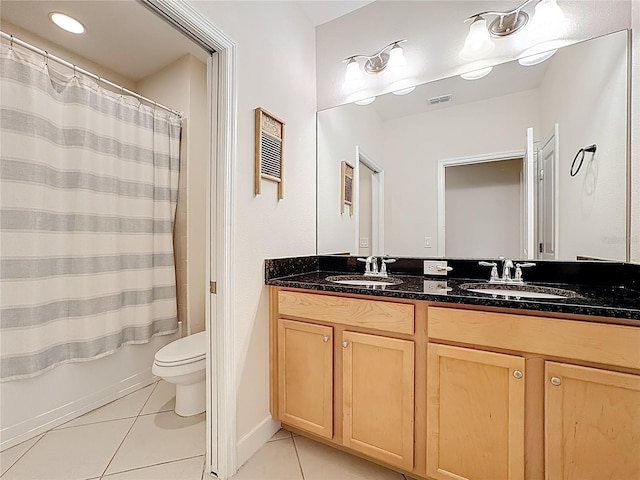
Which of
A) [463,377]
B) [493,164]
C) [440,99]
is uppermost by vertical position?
[440,99]

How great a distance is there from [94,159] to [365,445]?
91.9 inches

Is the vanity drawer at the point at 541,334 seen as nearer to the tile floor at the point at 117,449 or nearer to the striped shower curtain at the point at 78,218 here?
the tile floor at the point at 117,449

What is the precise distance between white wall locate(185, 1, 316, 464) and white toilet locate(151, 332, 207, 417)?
0.46 meters

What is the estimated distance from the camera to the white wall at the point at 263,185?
139 centimetres

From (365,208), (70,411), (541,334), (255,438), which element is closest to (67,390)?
(70,411)

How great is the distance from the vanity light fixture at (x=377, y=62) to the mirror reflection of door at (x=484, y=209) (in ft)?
2.44

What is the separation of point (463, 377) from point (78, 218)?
2313mm

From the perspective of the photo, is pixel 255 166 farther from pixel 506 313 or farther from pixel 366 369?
pixel 506 313

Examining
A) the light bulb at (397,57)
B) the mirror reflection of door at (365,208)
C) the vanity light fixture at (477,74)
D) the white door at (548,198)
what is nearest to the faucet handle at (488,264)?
the white door at (548,198)

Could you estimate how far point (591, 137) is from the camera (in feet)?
4.42

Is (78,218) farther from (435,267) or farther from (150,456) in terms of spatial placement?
(435,267)

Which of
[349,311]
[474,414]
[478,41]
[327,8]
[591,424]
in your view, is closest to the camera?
[591,424]

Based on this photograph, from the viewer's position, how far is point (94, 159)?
1928 mm

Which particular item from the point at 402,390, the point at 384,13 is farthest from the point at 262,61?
the point at 402,390
